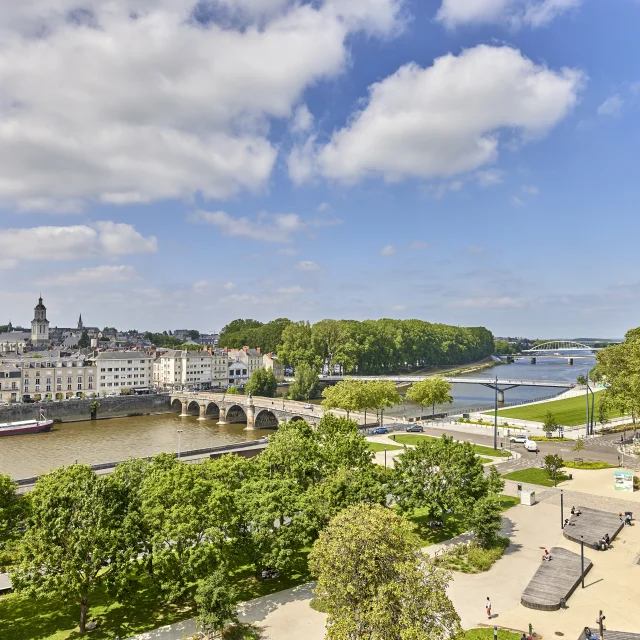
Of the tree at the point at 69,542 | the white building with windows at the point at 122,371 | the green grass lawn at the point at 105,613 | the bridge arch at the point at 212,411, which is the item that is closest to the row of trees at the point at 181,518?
the tree at the point at 69,542

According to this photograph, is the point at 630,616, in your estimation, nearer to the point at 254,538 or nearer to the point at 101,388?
the point at 254,538

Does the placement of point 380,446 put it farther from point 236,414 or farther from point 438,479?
point 236,414

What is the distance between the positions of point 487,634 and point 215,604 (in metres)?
11.4

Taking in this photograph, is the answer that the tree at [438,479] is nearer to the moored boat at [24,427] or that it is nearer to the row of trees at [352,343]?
the moored boat at [24,427]

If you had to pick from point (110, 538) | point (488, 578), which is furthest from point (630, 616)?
point (110, 538)

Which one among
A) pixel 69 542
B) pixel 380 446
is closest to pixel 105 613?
pixel 69 542

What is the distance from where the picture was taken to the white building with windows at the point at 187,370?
129125 mm

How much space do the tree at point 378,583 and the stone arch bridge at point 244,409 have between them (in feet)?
189

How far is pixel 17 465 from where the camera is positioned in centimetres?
6291

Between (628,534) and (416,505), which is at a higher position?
(416,505)

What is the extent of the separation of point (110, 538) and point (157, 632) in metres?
4.60

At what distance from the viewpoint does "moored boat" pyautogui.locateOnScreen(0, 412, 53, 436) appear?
269 ft

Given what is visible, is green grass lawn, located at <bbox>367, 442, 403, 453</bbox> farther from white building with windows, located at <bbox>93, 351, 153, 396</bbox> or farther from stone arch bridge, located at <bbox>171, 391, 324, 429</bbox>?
white building with windows, located at <bbox>93, 351, 153, 396</bbox>

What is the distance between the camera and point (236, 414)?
9681 centimetres
